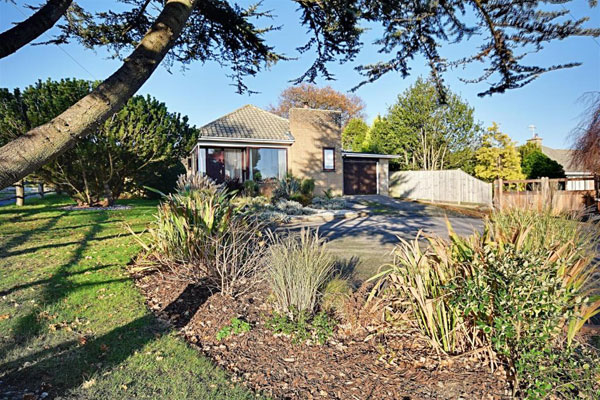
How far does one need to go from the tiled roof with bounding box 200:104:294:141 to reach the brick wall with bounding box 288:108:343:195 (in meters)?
0.82

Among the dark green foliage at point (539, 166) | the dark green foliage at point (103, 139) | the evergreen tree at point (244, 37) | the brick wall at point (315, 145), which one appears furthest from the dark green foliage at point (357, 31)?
the dark green foliage at point (539, 166)

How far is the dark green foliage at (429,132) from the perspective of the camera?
29.2m

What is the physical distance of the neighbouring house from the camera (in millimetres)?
14675

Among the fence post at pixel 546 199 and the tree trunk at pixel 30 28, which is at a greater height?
the tree trunk at pixel 30 28

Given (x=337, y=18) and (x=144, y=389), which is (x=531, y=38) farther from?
(x=144, y=389)

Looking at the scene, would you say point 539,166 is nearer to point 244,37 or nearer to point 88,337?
point 244,37

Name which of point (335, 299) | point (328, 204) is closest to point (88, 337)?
point (335, 299)

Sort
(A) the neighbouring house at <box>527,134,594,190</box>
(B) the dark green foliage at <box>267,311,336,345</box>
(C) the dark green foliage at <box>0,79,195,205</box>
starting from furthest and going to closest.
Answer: (A) the neighbouring house at <box>527,134,594,190</box>, (C) the dark green foliage at <box>0,79,195,205</box>, (B) the dark green foliage at <box>267,311,336,345</box>

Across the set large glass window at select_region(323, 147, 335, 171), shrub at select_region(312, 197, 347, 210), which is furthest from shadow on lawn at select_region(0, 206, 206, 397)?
large glass window at select_region(323, 147, 335, 171)

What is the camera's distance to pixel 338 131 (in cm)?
2312

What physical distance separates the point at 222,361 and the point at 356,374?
3.89 ft

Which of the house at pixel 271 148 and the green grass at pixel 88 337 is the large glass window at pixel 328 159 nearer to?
the house at pixel 271 148

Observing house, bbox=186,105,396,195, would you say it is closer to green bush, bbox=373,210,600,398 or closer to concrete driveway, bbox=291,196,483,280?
concrete driveway, bbox=291,196,483,280

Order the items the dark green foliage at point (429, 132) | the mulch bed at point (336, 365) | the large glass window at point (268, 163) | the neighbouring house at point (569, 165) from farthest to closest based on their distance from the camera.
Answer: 1. the dark green foliage at point (429, 132)
2. the large glass window at point (268, 163)
3. the neighbouring house at point (569, 165)
4. the mulch bed at point (336, 365)
